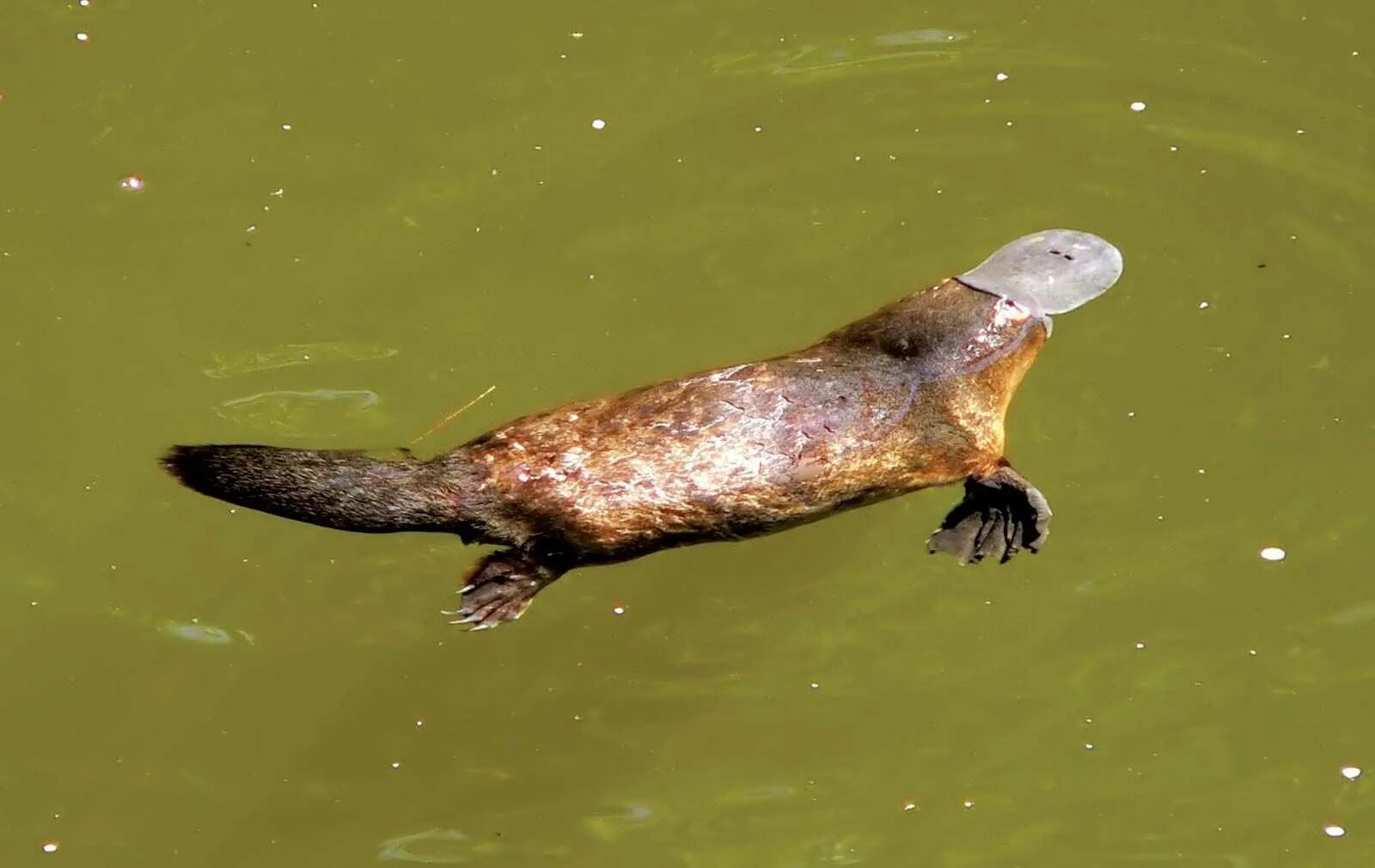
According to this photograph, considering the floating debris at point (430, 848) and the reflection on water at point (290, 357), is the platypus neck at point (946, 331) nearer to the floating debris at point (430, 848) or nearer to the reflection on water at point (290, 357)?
the reflection on water at point (290, 357)

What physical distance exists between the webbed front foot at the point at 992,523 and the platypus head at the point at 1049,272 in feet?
1.99

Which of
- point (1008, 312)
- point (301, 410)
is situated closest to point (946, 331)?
point (1008, 312)

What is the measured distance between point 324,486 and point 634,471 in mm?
750

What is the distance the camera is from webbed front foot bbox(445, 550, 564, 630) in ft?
12.0

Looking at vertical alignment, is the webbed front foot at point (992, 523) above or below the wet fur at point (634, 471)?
below

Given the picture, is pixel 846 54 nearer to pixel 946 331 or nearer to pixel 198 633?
pixel 946 331

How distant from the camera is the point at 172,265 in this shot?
454 cm

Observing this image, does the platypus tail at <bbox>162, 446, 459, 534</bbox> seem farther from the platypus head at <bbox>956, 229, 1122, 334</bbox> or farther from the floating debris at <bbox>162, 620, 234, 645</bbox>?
the platypus head at <bbox>956, 229, 1122, 334</bbox>

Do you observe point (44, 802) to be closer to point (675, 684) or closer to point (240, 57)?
point (675, 684)

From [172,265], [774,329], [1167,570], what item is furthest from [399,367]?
[1167,570]

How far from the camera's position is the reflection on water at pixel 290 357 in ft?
14.6

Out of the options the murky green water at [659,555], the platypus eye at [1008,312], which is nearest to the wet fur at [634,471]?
the platypus eye at [1008,312]

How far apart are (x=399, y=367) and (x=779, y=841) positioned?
1.92 meters

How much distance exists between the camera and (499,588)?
370 cm
